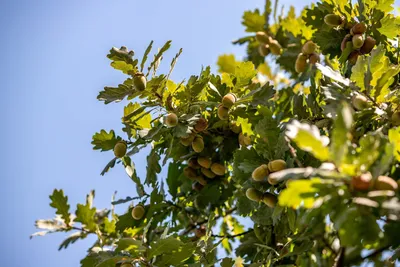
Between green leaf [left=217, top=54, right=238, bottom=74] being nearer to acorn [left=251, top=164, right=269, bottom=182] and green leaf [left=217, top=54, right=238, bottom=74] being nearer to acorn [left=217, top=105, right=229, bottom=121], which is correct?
acorn [left=217, top=105, right=229, bottom=121]

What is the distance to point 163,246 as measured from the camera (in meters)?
2.30

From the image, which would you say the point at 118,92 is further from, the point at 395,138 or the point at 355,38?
the point at 395,138

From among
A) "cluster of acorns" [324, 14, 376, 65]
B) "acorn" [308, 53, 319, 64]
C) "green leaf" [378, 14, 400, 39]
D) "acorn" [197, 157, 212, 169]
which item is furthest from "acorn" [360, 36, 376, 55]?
"acorn" [197, 157, 212, 169]

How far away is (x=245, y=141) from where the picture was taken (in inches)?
110

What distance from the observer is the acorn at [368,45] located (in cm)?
274

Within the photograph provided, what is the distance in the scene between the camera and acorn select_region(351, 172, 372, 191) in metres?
1.42

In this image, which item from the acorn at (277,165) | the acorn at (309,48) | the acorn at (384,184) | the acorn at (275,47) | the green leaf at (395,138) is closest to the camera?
the acorn at (384,184)

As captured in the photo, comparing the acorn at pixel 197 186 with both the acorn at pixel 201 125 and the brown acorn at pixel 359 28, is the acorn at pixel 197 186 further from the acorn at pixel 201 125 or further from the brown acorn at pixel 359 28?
the brown acorn at pixel 359 28

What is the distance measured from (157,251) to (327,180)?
1139 mm

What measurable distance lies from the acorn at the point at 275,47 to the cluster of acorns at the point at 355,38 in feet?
3.77

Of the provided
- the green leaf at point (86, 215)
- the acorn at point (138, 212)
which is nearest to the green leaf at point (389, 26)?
the acorn at point (138, 212)

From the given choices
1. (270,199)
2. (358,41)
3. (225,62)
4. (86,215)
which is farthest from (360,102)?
(225,62)

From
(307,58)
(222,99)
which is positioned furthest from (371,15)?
(222,99)

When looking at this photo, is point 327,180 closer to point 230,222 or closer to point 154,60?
point 154,60
